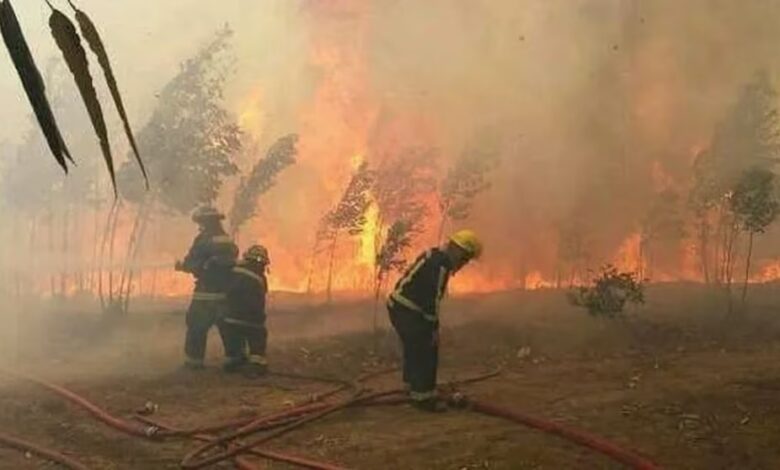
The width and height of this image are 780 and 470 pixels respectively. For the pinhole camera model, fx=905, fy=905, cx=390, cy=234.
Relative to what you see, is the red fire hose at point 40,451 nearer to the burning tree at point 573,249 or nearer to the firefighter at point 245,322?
the firefighter at point 245,322

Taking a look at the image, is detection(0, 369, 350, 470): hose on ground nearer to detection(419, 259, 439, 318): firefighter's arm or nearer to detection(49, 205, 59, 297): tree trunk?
detection(419, 259, 439, 318): firefighter's arm

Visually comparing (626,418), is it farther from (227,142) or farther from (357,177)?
(227,142)

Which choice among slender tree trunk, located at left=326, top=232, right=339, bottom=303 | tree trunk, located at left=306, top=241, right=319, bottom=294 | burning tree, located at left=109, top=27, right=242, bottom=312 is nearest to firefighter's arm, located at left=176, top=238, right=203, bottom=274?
burning tree, located at left=109, top=27, right=242, bottom=312

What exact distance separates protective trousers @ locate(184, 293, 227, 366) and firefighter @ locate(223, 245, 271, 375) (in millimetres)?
193

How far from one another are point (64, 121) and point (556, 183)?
1331 centimetres

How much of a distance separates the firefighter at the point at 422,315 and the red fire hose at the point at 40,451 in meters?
3.07

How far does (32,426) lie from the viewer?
26.5 ft

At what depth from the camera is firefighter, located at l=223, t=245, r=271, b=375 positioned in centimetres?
1036

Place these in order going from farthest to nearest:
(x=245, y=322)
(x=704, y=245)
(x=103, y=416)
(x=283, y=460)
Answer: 1. (x=704, y=245)
2. (x=245, y=322)
3. (x=103, y=416)
4. (x=283, y=460)

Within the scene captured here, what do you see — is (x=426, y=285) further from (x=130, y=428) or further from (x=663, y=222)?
(x=663, y=222)

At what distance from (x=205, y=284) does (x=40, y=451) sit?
4201 mm

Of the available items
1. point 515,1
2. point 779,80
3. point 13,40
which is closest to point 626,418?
point 13,40

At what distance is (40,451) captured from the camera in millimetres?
6809

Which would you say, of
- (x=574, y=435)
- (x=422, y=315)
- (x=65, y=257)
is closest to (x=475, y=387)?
(x=422, y=315)
